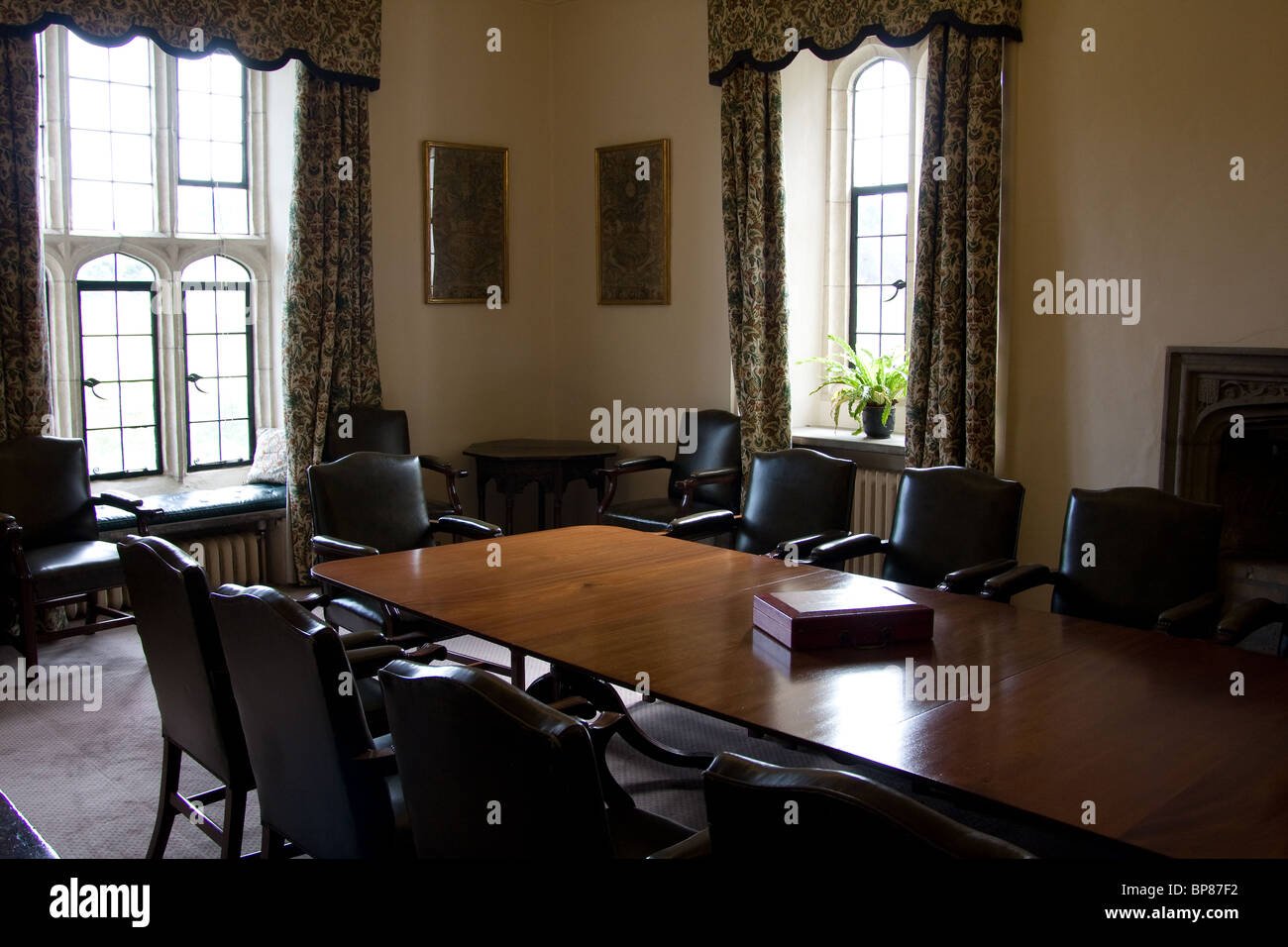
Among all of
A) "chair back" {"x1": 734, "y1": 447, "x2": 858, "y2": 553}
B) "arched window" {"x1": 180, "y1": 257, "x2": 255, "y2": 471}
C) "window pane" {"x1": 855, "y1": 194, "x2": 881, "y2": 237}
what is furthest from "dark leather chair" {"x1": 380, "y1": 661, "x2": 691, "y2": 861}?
"window pane" {"x1": 855, "y1": 194, "x2": 881, "y2": 237}

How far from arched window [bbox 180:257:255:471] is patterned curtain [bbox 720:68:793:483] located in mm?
2486

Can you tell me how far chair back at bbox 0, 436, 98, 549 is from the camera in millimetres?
4656

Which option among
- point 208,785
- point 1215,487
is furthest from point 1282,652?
point 208,785

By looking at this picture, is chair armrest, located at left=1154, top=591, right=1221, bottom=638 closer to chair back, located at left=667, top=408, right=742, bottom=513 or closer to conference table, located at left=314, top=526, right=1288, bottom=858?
conference table, located at left=314, top=526, right=1288, bottom=858

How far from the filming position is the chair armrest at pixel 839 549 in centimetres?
350

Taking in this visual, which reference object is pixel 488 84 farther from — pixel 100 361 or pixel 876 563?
pixel 876 563

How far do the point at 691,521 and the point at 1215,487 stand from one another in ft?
6.36

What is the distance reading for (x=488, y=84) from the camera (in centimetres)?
636

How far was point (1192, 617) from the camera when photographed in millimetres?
2773

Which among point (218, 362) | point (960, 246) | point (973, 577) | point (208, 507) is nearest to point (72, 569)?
point (208, 507)

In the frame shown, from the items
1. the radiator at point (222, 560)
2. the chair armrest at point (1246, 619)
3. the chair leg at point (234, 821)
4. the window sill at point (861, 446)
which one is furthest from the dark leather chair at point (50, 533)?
the chair armrest at point (1246, 619)

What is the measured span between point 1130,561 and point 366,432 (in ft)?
12.5

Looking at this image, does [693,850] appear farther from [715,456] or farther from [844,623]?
[715,456]

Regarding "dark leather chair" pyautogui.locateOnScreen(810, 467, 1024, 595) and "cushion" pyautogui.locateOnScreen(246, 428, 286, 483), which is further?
"cushion" pyautogui.locateOnScreen(246, 428, 286, 483)
